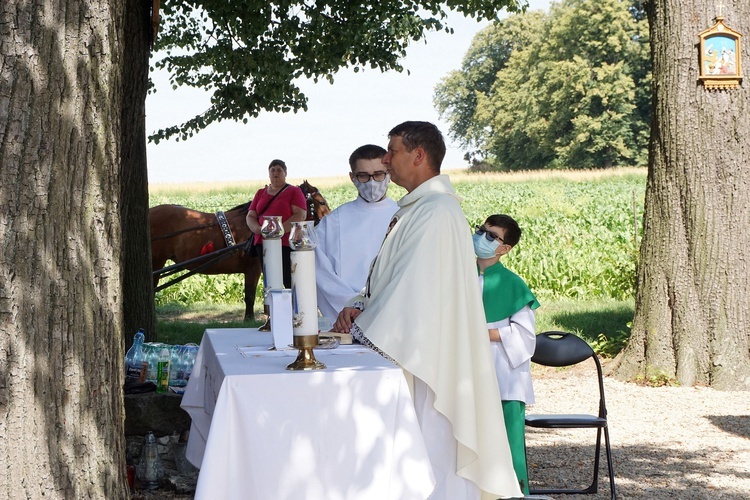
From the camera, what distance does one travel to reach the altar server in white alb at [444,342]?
4.50 metres

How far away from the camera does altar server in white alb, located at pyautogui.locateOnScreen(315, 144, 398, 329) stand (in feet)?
22.2

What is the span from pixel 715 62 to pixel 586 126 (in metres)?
57.6

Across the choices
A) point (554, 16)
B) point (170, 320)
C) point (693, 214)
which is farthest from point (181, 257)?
point (554, 16)

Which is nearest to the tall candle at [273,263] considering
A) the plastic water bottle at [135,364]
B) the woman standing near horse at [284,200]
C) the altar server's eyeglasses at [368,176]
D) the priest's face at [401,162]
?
the priest's face at [401,162]

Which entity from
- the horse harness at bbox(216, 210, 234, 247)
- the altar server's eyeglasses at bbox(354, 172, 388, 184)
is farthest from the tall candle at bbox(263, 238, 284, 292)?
the horse harness at bbox(216, 210, 234, 247)

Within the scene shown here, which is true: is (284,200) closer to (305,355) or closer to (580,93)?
(305,355)

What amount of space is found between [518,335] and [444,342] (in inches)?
42.8

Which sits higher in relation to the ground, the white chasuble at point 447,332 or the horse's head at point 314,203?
the horse's head at point 314,203

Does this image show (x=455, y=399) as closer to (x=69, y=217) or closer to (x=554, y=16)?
(x=69, y=217)

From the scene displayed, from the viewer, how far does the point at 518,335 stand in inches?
218

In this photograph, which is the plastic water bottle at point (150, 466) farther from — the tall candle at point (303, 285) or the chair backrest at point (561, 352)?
the tall candle at point (303, 285)

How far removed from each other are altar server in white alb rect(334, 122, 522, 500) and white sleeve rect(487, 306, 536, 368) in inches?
33.9

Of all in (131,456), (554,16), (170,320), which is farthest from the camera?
(554,16)

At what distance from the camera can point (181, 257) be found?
51.6 feet
